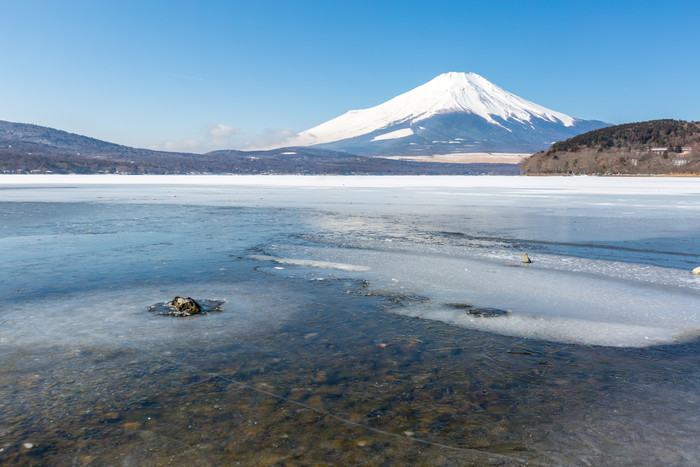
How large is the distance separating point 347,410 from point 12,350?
359 cm

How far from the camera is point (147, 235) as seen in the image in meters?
13.8

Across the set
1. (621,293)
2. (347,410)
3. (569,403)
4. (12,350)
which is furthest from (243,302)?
(621,293)

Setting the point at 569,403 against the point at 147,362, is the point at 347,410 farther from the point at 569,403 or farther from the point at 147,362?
the point at 147,362

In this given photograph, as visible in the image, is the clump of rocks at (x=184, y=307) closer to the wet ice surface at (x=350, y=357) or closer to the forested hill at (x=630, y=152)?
the wet ice surface at (x=350, y=357)

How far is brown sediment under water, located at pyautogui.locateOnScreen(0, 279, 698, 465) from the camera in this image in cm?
331

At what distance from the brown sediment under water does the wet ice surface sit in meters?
0.02

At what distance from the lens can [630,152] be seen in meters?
103

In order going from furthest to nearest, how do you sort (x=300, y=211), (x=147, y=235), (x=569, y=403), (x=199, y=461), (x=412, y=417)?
(x=300, y=211)
(x=147, y=235)
(x=569, y=403)
(x=412, y=417)
(x=199, y=461)

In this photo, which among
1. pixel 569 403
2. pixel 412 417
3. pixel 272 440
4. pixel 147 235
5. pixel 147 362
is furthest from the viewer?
pixel 147 235

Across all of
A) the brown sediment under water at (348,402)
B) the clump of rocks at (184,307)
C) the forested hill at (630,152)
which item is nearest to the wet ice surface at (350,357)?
the brown sediment under water at (348,402)

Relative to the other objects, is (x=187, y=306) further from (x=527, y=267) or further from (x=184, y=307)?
(x=527, y=267)

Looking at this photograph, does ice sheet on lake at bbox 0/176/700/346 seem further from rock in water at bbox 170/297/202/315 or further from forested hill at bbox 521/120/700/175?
forested hill at bbox 521/120/700/175

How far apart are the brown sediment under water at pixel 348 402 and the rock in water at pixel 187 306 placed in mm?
1149

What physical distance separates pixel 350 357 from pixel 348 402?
3.24 feet
